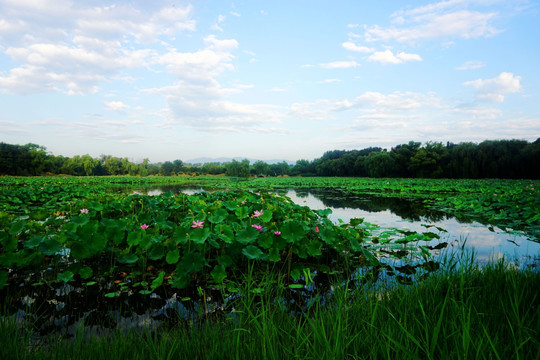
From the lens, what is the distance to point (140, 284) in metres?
2.69

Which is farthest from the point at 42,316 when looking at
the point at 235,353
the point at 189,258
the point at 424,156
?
the point at 424,156

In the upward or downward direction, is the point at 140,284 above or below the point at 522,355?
below

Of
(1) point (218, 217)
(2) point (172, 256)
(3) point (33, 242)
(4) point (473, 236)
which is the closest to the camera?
(3) point (33, 242)

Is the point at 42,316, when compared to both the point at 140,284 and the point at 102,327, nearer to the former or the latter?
the point at 102,327

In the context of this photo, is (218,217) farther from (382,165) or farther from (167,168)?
(167,168)

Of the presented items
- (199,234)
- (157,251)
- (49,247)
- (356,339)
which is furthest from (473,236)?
(49,247)

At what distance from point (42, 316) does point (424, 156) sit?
4478 cm

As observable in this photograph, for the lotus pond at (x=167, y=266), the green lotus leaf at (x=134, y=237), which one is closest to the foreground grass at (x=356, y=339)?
the lotus pond at (x=167, y=266)

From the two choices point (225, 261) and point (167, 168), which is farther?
point (167, 168)

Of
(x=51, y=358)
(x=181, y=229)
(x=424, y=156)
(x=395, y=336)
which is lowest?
(x=51, y=358)

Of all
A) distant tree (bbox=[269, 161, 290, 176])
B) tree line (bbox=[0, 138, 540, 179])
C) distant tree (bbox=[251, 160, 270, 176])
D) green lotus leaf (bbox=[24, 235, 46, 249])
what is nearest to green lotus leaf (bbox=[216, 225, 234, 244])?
green lotus leaf (bbox=[24, 235, 46, 249])

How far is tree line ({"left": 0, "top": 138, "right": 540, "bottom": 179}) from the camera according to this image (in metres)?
34.3

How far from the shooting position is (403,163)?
42.6 metres

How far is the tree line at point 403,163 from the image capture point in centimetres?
3431
